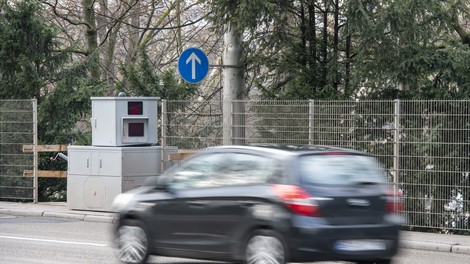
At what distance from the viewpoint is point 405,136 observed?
696 inches

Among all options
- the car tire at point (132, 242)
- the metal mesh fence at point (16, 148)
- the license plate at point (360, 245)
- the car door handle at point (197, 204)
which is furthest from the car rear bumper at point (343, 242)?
the metal mesh fence at point (16, 148)

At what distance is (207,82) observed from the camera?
3603 centimetres

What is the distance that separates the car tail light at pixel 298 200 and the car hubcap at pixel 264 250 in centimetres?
42

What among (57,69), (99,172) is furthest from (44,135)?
(99,172)

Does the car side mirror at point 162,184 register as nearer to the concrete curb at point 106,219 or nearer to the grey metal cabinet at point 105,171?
the concrete curb at point 106,219

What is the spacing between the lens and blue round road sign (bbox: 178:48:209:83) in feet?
65.7

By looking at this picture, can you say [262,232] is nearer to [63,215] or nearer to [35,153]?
[63,215]

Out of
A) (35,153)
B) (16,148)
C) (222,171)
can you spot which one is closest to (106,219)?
(35,153)

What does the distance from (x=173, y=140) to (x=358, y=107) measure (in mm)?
4766

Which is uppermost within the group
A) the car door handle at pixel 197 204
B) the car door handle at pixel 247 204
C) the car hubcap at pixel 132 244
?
the car door handle at pixel 247 204

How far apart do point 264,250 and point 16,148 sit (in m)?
14.1

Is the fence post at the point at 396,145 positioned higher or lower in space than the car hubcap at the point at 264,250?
higher

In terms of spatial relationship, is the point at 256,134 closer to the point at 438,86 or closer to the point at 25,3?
the point at 438,86

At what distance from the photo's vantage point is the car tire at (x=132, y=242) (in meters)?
11.8
